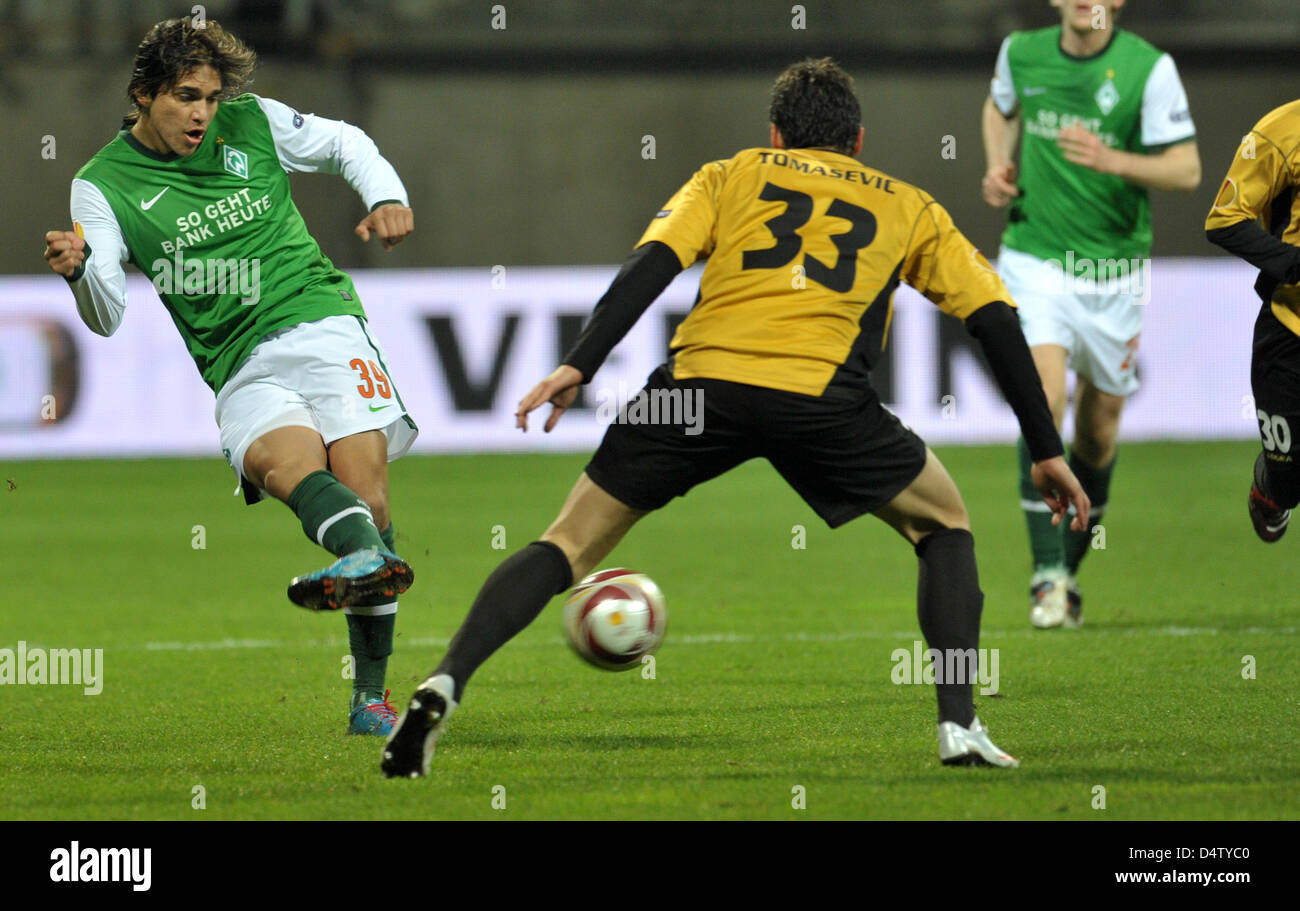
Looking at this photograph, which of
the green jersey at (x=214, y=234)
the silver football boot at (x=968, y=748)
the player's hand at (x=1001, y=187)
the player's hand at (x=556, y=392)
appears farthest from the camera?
the player's hand at (x=1001, y=187)

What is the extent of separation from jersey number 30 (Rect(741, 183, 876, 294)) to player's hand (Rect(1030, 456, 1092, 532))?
0.67m

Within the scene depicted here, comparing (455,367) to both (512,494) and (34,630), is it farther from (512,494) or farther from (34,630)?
(34,630)

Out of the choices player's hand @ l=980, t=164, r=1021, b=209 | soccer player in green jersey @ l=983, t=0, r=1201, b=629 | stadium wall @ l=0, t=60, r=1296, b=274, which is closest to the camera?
player's hand @ l=980, t=164, r=1021, b=209

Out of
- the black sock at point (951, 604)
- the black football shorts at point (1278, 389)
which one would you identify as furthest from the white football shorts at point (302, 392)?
the black football shorts at point (1278, 389)

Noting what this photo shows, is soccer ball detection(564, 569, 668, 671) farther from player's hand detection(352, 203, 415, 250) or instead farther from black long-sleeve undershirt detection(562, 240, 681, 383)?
player's hand detection(352, 203, 415, 250)

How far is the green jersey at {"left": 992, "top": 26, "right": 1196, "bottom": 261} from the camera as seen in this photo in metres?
7.31

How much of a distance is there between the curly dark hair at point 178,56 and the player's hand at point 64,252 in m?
0.60

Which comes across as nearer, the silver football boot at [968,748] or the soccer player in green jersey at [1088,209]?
the silver football boot at [968,748]

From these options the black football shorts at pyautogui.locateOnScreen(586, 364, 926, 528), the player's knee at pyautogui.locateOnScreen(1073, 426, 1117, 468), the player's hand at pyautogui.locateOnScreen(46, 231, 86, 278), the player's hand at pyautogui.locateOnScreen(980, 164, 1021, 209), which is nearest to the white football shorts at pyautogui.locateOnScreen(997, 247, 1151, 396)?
the player's knee at pyautogui.locateOnScreen(1073, 426, 1117, 468)

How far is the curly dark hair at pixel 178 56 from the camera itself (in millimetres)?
4883

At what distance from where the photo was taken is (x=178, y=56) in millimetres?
4883

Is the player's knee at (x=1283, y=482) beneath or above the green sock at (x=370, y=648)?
above

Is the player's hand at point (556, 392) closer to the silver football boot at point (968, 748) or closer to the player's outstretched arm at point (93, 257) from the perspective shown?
the silver football boot at point (968, 748)

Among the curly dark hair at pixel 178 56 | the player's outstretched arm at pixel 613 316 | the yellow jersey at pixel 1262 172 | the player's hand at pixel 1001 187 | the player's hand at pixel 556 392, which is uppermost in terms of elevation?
the curly dark hair at pixel 178 56
